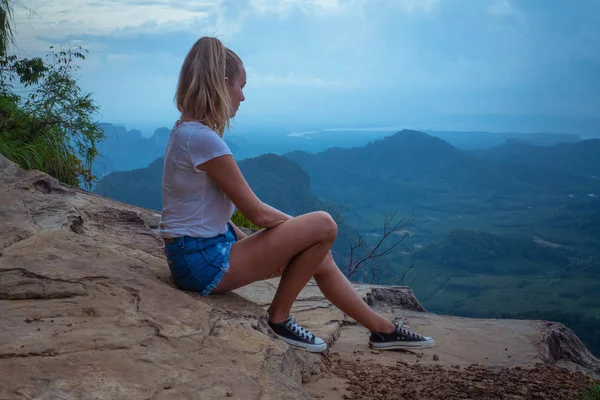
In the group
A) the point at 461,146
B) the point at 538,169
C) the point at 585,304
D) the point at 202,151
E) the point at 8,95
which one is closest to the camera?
the point at 202,151

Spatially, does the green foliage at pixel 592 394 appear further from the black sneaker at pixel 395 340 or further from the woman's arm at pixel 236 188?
the woman's arm at pixel 236 188

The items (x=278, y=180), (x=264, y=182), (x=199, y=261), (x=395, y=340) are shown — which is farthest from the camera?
(x=278, y=180)

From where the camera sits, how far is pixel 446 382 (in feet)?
10.4

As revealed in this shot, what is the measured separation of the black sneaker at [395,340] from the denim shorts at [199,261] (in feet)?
3.59

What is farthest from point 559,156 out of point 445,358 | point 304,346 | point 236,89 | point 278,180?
point 236,89

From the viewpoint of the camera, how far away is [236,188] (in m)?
2.85

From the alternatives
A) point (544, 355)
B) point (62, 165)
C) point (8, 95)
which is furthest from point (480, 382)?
point (8, 95)

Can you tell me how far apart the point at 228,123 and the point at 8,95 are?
6755 millimetres

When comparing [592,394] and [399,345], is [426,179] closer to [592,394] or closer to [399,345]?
[399,345]

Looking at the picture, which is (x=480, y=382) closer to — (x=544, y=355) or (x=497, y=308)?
(x=544, y=355)

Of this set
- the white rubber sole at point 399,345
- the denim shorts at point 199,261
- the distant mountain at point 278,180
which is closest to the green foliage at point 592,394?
the white rubber sole at point 399,345

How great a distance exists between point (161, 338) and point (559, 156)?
35005 millimetres

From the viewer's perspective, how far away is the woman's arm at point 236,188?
2.80 metres

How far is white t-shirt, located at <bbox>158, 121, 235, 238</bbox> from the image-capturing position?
9.12 feet
